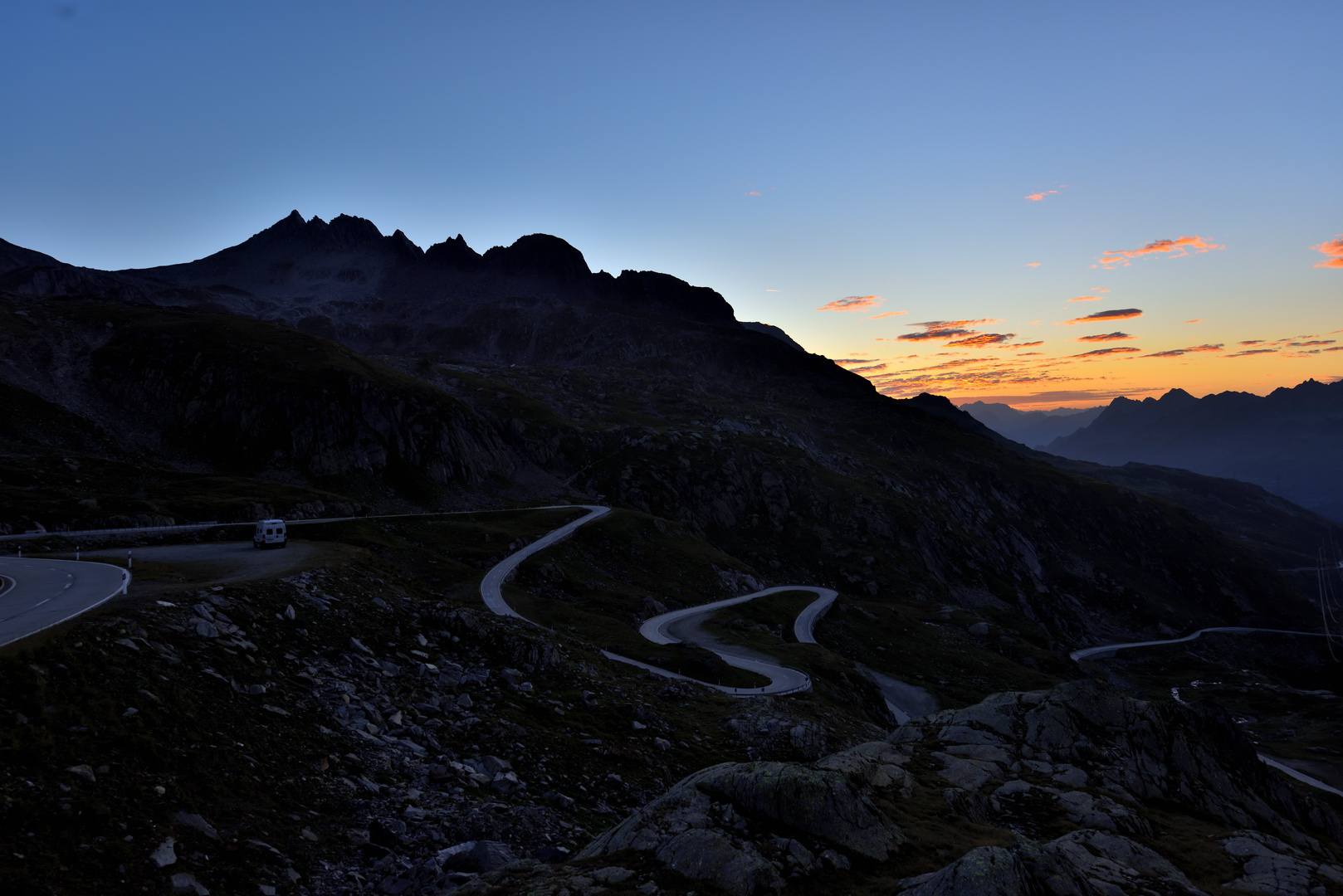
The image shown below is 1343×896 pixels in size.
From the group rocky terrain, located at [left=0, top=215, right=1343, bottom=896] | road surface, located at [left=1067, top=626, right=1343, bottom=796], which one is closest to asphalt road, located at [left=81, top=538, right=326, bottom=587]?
rocky terrain, located at [left=0, top=215, right=1343, bottom=896]

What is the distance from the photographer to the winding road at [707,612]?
52875mm

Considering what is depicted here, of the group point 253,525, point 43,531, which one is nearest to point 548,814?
point 253,525

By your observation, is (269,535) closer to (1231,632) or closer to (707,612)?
(707,612)

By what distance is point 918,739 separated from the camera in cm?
3750

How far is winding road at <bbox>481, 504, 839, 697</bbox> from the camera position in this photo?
173 ft

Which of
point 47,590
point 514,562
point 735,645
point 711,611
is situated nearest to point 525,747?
point 47,590

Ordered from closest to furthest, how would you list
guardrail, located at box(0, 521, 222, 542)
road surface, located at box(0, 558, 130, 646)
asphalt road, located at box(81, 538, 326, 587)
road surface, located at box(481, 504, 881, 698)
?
road surface, located at box(0, 558, 130, 646), asphalt road, located at box(81, 538, 326, 587), guardrail, located at box(0, 521, 222, 542), road surface, located at box(481, 504, 881, 698)

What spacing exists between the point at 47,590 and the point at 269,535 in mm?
22976

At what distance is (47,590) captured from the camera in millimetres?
31016

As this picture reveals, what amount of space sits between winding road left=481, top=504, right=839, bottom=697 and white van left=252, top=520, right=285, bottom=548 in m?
18.2

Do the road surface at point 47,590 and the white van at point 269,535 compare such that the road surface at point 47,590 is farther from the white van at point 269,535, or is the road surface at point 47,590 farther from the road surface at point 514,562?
the road surface at point 514,562

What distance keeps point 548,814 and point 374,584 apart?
23.7 metres

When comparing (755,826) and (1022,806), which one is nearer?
(755,826)

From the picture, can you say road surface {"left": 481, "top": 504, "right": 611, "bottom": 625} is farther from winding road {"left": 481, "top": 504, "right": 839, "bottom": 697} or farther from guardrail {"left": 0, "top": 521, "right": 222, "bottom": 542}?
guardrail {"left": 0, "top": 521, "right": 222, "bottom": 542}
